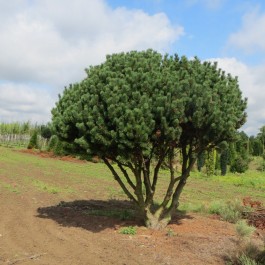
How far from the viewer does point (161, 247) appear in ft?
23.2

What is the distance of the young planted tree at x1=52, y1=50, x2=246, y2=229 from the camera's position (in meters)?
7.30

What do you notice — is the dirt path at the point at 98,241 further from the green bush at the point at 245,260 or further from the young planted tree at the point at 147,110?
the young planted tree at the point at 147,110

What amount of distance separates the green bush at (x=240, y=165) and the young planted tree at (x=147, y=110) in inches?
888

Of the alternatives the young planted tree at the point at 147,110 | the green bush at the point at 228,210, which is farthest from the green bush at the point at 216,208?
the young planted tree at the point at 147,110

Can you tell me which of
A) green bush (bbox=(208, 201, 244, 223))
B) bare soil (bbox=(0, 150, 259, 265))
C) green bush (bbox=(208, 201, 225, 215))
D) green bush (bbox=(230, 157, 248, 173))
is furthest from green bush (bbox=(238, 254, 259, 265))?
green bush (bbox=(230, 157, 248, 173))

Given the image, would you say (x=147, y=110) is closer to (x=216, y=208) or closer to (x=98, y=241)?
(x=98, y=241)

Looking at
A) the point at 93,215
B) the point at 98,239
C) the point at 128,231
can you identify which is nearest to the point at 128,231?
the point at 128,231

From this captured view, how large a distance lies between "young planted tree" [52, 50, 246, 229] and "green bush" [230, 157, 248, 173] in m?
22.5

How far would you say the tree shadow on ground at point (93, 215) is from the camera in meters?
8.86

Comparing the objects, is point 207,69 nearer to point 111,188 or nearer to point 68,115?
point 68,115

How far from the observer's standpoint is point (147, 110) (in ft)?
23.7

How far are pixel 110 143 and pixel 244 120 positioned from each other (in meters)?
3.42

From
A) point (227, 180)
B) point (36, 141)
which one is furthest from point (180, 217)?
point (36, 141)

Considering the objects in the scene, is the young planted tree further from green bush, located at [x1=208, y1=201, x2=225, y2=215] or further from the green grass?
green bush, located at [x1=208, y1=201, x2=225, y2=215]
